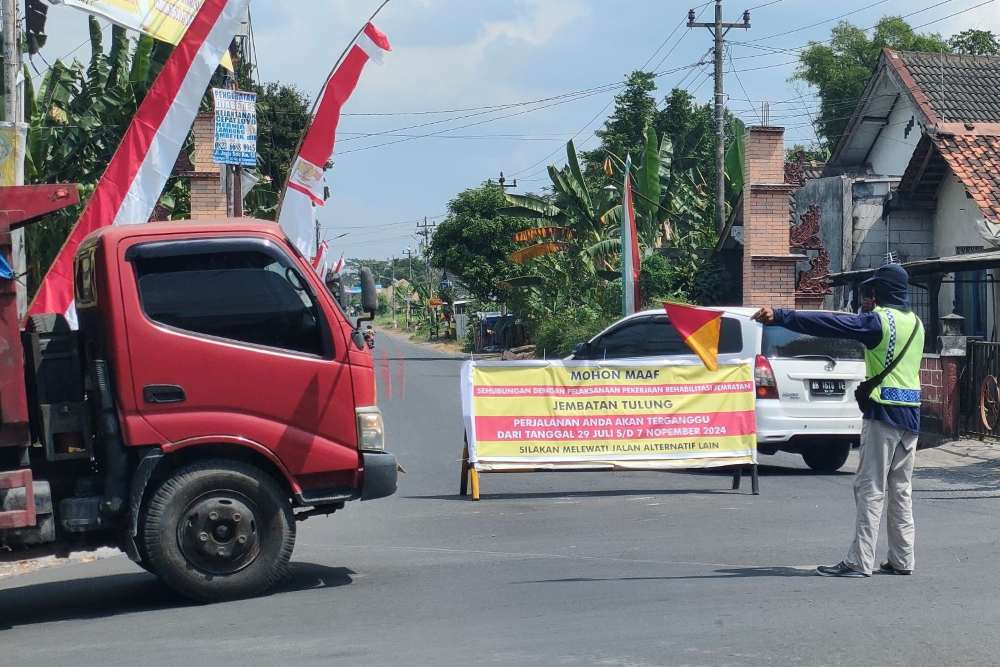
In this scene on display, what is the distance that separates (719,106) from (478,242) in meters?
27.4

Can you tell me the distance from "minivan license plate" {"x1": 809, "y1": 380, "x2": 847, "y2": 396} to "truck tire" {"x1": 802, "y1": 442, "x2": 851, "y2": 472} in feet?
2.75

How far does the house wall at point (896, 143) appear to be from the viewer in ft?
102

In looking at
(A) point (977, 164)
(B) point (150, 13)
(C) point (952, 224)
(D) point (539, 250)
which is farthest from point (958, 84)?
(B) point (150, 13)

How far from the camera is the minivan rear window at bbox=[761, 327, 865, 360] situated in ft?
42.7

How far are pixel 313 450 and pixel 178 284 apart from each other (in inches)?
53.1

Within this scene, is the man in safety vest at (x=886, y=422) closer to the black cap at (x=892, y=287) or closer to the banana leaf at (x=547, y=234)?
the black cap at (x=892, y=287)

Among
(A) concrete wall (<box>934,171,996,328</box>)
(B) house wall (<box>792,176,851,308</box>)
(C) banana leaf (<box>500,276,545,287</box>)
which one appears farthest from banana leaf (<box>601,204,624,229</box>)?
(A) concrete wall (<box>934,171,996,328</box>)

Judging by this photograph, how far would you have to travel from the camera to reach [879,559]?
8133mm

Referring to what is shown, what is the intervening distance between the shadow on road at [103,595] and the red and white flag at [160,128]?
3.14 metres

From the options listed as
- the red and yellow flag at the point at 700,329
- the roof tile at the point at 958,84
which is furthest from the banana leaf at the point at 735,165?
the red and yellow flag at the point at 700,329

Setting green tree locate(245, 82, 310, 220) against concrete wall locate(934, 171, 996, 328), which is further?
green tree locate(245, 82, 310, 220)

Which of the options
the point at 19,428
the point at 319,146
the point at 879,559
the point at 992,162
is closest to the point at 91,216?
the point at 319,146

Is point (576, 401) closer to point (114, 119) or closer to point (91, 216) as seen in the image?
point (91, 216)

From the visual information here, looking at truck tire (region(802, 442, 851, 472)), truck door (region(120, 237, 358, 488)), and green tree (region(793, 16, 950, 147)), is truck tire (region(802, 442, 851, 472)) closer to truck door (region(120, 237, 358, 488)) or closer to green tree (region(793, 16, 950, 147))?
truck door (region(120, 237, 358, 488))
